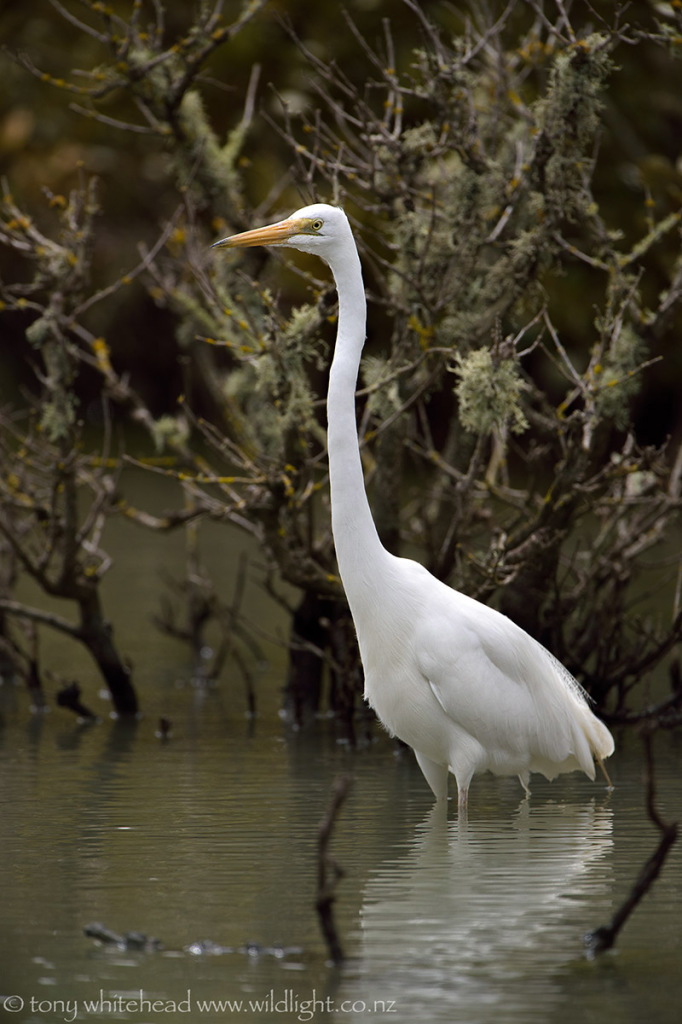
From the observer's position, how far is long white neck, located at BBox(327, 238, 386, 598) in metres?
5.40

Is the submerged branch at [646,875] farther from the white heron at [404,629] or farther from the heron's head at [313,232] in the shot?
the heron's head at [313,232]

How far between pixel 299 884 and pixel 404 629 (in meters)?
1.18

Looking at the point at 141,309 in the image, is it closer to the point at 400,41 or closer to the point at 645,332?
the point at 400,41

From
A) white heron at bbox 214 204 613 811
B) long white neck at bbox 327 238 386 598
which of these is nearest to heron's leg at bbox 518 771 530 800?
white heron at bbox 214 204 613 811

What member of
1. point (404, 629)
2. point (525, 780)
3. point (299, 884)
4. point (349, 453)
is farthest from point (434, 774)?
point (349, 453)

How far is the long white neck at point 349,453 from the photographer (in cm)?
540

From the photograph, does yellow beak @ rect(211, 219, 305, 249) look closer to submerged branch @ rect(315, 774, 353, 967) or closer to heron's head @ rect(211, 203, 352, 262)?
heron's head @ rect(211, 203, 352, 262)

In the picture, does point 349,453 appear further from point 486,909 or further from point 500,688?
point 486,909

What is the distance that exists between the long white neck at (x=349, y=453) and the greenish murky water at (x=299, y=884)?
988 mm

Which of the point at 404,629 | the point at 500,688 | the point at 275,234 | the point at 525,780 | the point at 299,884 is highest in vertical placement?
the point at 275,234

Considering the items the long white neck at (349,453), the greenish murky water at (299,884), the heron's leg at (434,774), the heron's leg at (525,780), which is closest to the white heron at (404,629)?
the long white neck at (349,453)

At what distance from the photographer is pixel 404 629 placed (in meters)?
5.48

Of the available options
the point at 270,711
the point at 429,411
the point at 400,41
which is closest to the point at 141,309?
the point at 429,411

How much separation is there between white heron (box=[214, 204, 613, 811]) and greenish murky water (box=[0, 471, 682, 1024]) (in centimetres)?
36
